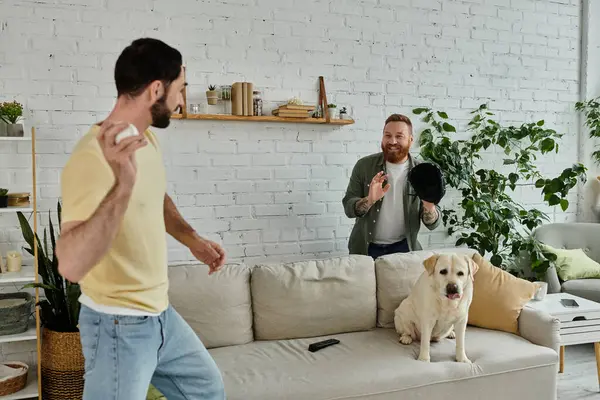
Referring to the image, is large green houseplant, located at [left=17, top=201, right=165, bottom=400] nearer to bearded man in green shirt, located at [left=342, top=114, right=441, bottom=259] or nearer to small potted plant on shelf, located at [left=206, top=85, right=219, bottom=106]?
small potted plant on shelf, located at [left=206, top=85, right=219, bottom=106]

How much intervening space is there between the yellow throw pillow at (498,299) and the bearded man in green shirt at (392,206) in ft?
1.44

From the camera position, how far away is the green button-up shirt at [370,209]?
3217 millimetres

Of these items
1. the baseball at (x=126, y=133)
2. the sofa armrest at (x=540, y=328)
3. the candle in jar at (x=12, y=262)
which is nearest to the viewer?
the baseball at (x=126, y=133)

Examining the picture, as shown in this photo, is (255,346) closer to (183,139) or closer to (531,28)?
(183,139)

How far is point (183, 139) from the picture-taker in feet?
10.9

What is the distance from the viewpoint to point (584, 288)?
12.0 feet

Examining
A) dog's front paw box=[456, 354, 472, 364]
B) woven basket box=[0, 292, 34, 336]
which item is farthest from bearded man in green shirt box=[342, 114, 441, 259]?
woven basket box=[0, 292, 34, 336]

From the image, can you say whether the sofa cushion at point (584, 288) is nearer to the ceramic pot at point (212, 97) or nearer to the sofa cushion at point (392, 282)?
the sofa cushion at point (392, 282)

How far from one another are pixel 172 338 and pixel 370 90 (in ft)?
8.69

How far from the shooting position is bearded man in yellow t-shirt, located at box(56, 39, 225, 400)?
1.19 metres

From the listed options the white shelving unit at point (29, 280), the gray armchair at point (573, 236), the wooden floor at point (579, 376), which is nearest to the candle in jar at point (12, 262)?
the white shelving unit at point (29, 280)

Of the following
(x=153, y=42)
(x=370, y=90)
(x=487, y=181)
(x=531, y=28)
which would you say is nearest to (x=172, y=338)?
(x=153, y=42)

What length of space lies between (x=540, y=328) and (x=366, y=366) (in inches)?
37.2

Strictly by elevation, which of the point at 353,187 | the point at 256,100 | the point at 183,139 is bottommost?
the point at 353,187
